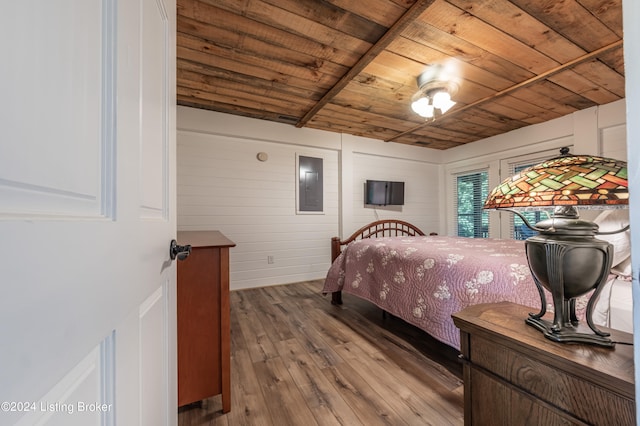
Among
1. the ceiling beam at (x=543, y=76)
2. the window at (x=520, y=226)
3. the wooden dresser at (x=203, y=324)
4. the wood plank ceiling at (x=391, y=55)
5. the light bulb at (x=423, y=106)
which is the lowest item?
the wooden dresser at (x=203, y=324)

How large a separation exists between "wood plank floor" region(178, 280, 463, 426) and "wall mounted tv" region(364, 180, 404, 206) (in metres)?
2.25

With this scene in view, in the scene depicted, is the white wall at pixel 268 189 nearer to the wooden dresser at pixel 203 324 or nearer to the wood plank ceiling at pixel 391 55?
the wood plank ceiling at pixel 391 55

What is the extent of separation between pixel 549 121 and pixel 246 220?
4.59 metres

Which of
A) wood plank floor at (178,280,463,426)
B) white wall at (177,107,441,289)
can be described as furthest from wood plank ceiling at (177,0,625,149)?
wood plank floor at (178,280,463,426)

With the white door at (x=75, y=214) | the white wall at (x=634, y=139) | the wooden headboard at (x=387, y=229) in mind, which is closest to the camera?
→ the white door at (x=75, y=214)

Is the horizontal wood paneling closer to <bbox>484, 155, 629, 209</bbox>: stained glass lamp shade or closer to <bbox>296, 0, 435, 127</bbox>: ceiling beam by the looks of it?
<bbox>296, 0, 435, 127</bbox>: ceiling beam

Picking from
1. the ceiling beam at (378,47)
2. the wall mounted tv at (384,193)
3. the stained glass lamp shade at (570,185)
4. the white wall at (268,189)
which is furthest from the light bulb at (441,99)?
the stained glass lamp shade at (570,185)

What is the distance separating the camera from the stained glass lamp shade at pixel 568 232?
58cm

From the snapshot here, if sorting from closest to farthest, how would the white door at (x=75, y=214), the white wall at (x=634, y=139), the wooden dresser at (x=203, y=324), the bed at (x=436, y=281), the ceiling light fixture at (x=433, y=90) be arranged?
the white door at (x=75, y=214)
the white wall at (x=634, y=139)
the wooden dresser at (x=203, y=324)
the bed at (x=436, y=281)
the ceiling light fixture at (x=433, y=90)

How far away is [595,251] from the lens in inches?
25.6

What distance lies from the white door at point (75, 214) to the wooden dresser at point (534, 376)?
3.12 ft

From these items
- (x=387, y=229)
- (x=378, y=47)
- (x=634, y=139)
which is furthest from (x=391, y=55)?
(x=387, y=229)

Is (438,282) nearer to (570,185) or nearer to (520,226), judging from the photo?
(570,185)

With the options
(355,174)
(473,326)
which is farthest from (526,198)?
(355,174)
